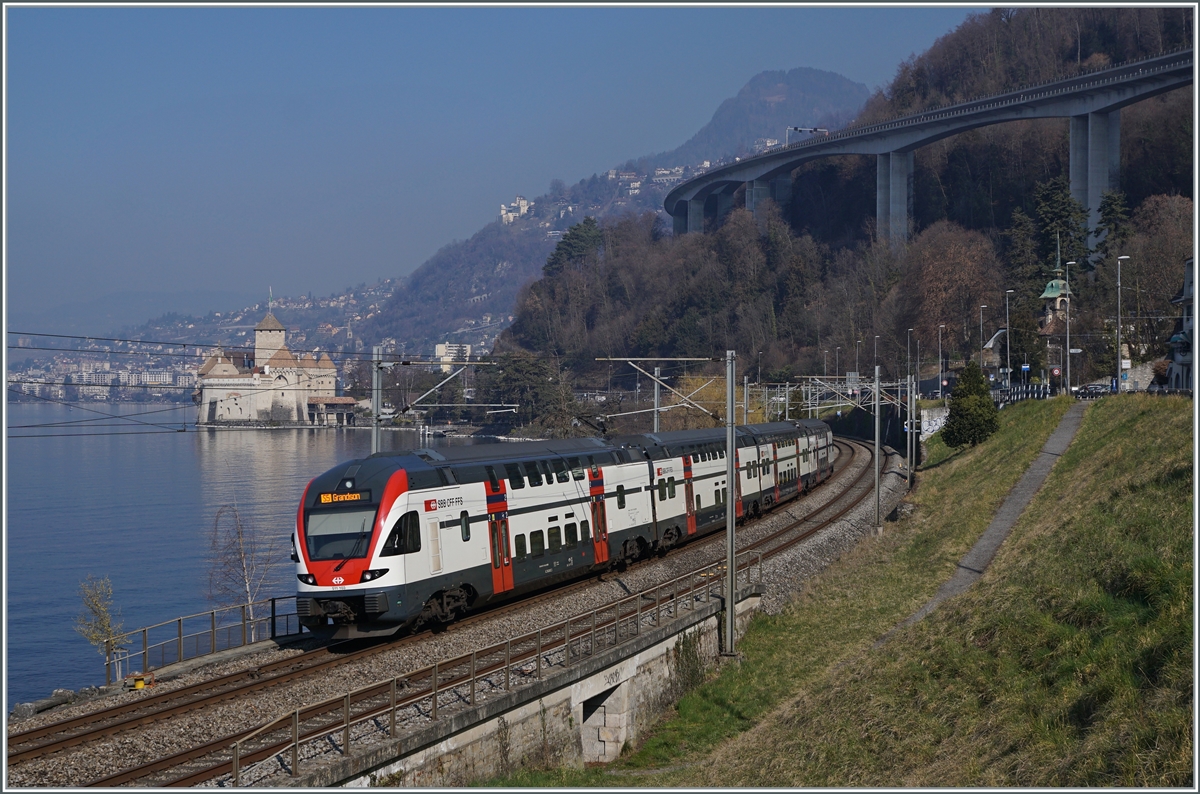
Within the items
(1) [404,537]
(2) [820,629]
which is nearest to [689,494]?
(2) [820,629]

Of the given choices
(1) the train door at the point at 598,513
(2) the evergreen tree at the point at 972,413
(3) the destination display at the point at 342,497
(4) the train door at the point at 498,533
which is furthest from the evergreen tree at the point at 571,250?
(3) the destination display at the point at 342,497

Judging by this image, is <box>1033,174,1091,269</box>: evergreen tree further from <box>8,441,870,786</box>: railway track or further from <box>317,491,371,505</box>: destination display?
<box>317,491,371,505</box>: destination display

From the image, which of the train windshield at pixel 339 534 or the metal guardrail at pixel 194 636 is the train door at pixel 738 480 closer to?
the metal guardrail at pixel 194 636

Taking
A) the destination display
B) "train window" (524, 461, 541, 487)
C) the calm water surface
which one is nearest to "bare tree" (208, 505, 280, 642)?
the calm water surface

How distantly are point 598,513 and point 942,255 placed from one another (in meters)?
72.1

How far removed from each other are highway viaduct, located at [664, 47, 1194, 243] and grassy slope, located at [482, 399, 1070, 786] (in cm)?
6210

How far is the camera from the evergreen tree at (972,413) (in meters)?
55.7

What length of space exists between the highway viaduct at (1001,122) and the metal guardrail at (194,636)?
7857 cm

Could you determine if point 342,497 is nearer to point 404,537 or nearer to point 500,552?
point 404,537

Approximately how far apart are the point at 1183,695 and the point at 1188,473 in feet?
43.5

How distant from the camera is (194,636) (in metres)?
20.7

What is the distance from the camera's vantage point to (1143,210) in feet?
296

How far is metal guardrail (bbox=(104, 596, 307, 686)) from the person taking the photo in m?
19.8

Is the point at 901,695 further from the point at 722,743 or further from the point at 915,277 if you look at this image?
the point at 915,277
